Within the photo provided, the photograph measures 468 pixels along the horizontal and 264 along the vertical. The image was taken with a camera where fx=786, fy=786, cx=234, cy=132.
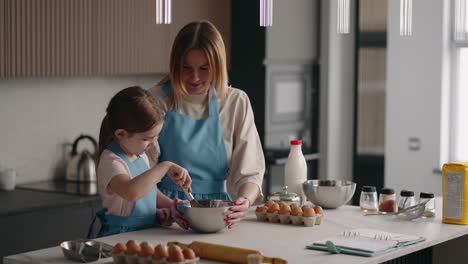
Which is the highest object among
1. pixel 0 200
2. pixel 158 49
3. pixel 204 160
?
pixel 158 49

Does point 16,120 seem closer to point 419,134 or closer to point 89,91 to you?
point 89,91

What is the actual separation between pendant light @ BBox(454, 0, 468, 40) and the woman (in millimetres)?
3284

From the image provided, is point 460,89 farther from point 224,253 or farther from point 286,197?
point 224,253

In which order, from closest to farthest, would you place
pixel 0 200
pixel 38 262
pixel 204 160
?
pixel 38 262, pixel 204 160, pixel 0 200

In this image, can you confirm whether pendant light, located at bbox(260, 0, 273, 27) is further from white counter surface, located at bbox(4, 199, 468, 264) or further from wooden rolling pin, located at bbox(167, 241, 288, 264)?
wooden rolling pin, located at bbox(167, 241, 288, 264)

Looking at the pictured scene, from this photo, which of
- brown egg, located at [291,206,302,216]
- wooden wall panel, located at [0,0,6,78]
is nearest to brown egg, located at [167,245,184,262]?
brown egg, located at [291,206,302,216]

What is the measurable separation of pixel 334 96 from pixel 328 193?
270 cm

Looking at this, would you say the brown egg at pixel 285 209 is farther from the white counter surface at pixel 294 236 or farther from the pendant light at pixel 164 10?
the pendant light at pixel 164 10

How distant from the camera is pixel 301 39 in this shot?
5.39m

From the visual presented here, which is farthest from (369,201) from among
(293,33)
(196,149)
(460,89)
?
(460,89)

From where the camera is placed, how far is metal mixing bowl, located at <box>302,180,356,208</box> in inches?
122

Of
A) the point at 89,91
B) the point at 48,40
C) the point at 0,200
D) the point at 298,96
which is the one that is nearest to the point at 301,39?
the point at 298,96

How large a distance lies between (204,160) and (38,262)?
38.5 inches

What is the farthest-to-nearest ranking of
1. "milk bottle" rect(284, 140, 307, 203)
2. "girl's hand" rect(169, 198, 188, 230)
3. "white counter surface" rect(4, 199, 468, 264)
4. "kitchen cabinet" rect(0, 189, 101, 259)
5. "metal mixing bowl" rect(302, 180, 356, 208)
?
"kitchen cabinet" rect(0, 189, 101, 259) → "milk bottle" rect(284, 140, 307, 203) → "metal mixing bowl" rect(302, 180, 356, 208) → "girl's hand" rect(169, 198, 188, 230) → "white counter surface" rect(4, 199, 468, 264)
